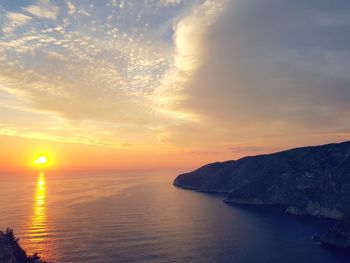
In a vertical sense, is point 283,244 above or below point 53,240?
below

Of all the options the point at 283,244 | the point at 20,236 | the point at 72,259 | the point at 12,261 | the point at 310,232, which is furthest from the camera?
the point at 310,232

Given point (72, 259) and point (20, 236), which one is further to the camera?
point (20, 236)

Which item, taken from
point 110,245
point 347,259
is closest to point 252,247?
point 347,259

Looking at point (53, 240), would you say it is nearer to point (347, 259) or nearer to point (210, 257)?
point (210, 257)

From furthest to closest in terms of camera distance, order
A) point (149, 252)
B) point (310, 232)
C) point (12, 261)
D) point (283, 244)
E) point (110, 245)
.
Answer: point (310, 232) → point (283, 244) → point (110, 245) → point (149, 252) → point (12, 261)

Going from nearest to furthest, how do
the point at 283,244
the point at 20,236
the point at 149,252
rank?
the point at 149,252 → the point at 283,244 → the point at 20,236

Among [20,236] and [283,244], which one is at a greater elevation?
[20,236]

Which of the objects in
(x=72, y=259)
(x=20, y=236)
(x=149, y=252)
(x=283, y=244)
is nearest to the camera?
(x=72, y=259)

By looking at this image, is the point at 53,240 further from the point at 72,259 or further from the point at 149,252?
the point at 149,252

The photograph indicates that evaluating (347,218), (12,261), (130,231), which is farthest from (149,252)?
(347,218)
